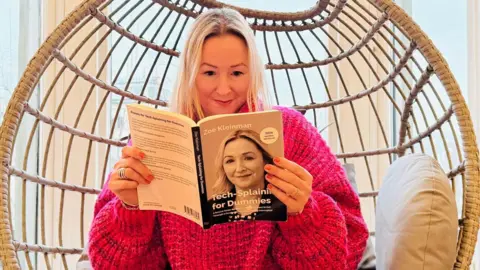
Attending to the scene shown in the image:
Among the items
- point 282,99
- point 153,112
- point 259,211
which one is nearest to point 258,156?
point 259,211

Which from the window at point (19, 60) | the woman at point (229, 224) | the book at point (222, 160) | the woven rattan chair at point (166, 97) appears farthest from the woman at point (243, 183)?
the window at point (19, 60)

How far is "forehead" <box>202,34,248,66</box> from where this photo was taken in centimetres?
118

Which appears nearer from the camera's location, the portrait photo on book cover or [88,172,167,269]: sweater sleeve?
the portrait photo on book cover

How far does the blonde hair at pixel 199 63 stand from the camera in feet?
3.94

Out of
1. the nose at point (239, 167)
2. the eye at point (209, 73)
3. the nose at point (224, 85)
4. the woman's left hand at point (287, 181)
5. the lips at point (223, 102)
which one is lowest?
the woman's left hand at point (287, 181)

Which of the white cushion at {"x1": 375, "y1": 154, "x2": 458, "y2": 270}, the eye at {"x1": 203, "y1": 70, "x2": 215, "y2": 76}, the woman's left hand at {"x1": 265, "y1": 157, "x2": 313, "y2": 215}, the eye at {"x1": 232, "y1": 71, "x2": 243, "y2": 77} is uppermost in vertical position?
the eye at {"x1": 203, "y1": 70, "x2": 215, "y2": 76}

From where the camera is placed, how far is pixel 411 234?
102cm

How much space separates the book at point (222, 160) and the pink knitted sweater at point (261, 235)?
14cm

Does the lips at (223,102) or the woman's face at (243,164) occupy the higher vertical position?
the lips at (223,102)

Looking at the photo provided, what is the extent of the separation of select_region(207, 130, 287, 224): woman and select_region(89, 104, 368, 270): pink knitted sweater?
119mm

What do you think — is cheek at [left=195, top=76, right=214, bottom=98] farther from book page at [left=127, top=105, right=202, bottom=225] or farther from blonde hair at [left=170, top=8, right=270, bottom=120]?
book page at [left=127, top=105, right=202, bottom=225]

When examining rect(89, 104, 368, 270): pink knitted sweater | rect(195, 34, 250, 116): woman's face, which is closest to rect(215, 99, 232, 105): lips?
rect(195, 34, 250, 116): woman's face

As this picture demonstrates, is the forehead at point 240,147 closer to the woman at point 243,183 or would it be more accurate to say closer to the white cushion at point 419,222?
the woman at point 243,183

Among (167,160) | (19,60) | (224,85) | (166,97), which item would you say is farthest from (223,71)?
(19,60)
